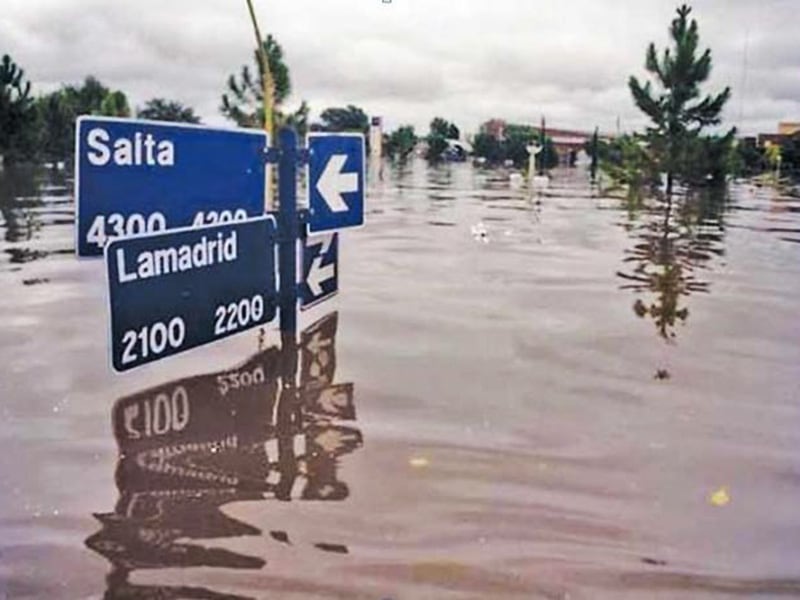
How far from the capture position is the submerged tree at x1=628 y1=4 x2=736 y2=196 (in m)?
32.0

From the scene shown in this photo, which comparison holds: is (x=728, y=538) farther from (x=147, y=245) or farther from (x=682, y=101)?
(x=682, y=101)

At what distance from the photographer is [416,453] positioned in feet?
13.4

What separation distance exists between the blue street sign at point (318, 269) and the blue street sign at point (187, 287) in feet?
1.18

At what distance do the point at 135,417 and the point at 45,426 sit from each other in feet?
1.39

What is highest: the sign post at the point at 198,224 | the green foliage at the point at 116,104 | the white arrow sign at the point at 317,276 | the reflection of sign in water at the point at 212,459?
the green foliage at the point at 116,104

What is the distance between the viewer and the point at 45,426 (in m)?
4.36

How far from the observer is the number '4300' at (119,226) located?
142 inches

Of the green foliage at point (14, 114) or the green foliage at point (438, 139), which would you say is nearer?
the green foliage at point (14, 114)

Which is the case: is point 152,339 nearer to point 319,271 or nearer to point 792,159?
point 319,271

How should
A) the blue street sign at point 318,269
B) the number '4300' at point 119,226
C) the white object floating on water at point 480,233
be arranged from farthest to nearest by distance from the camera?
the white object floating on water at point 480,233, the blue street sign at point 318,269, the number '4300' at point 119,226

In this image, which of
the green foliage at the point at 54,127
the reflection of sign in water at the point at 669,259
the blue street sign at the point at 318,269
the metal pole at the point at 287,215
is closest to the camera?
the metal pole at the point at 287,215

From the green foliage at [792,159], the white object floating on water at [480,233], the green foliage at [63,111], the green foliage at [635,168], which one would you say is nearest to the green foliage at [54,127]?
the green foliage at [63,111]

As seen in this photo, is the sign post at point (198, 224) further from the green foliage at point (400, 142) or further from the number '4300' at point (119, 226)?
the green foliage at point (400, 142)

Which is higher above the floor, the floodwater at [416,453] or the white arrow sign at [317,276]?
the white arrow sign at [317,276]
